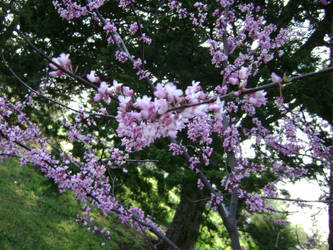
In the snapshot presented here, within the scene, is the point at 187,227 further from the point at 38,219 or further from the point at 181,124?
the point at 181,124

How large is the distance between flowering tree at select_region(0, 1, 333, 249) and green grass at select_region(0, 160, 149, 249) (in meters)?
1.19

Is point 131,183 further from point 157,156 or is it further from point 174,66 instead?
point 174,66

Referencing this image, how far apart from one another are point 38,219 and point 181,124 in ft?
18.1

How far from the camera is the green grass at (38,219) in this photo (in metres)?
4.28

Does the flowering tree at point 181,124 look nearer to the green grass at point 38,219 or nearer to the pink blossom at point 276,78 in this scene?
the pink blossom at point 276,78

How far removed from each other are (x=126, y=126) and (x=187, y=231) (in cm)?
520

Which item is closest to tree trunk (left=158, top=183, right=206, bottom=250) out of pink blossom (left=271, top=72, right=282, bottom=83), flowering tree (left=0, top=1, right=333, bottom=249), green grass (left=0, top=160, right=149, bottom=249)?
flowering tree (left=0, top=1, right=333, bottom=249)

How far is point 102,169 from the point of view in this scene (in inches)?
104

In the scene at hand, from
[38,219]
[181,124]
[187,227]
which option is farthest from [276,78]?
[38,219]

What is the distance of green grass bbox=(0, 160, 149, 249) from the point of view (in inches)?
169

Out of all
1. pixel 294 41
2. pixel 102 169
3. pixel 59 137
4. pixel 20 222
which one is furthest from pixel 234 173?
pixel 20 222

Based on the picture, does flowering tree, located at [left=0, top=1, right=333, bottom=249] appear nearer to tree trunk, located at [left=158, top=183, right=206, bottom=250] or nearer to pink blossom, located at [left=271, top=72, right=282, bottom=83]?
pink blossom, located at [left=271, top=72, right=282, bottom=83]

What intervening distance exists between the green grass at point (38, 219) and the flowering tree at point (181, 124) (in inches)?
46.7

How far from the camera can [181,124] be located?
1091mm
